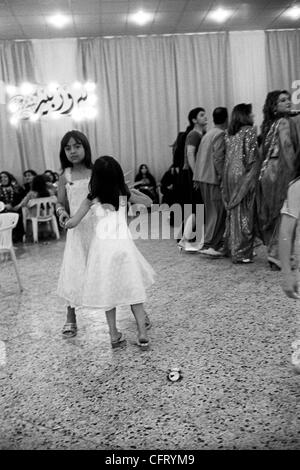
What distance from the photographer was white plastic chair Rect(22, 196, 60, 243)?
576cm

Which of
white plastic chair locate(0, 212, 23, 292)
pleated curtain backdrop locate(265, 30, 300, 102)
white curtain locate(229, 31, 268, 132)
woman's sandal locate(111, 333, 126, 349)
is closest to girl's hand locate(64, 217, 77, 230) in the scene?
woman's sandal locate(111, 333, 126, 349)

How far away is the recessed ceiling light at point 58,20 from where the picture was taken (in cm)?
625

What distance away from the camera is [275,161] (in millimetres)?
3297

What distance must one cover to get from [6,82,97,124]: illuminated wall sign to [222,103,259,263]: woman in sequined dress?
4.47 m

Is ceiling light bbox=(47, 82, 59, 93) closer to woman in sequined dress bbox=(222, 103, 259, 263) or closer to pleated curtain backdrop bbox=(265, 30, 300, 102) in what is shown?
pleated curtain backdrop bbox=(265, 30, 300, 102)

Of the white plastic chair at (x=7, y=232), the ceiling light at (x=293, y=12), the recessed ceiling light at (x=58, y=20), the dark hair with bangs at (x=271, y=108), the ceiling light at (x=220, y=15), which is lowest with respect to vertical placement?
the white plastic chair at (x=7, y=232)

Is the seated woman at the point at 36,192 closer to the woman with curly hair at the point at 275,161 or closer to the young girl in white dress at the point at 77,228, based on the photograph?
the woman with curly hair at the point at 275,161

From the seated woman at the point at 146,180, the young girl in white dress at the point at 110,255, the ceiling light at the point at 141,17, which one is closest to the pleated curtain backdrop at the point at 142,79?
the seated woman at the point at 146,180

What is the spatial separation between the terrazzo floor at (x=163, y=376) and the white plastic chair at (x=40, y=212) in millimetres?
2674

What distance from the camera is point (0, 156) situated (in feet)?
24.8

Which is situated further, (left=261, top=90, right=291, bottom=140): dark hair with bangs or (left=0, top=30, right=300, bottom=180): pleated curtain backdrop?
(left=0, top=30, right=300, bottom=180): pleated curtain backdrop

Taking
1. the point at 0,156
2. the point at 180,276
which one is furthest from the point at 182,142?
the point at 0,156

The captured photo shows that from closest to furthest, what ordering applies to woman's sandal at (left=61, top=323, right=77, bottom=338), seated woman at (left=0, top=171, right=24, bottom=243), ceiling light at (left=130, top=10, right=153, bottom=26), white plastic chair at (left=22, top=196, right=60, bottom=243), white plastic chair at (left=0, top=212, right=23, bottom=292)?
1. woman's sandal at (left=61, top=323, right=77, bottom=338)
2. white plastic chair at (left=0, top=212, right=23, bottom=292)
3. white plastic chair at (left=22, top=196, right=60, bottom=243)
4. seated woman at (left=0, top=171, right=24, bottom=243)
5. ceiling light at (left=130, top=10, right=153, bottom=26)

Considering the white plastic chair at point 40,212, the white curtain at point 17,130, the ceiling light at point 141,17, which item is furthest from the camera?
the white curtain at point 17,130
